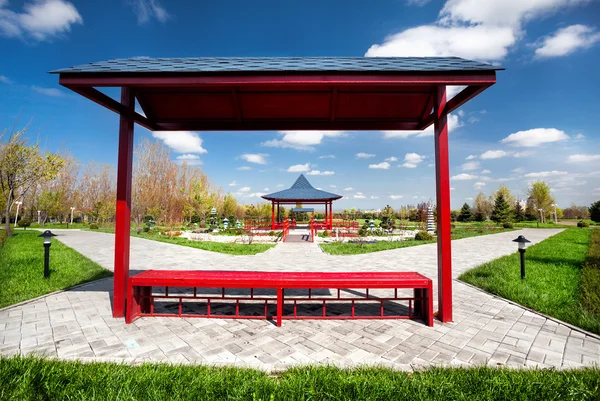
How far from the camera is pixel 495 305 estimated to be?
4766mm

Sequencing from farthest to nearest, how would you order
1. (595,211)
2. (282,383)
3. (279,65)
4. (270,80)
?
(595,211), (279,65), (270,80), (282,383)

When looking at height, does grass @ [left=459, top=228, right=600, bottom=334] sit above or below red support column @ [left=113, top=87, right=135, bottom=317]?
below

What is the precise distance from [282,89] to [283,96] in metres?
0.43

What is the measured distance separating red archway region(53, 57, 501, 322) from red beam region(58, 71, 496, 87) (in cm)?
1

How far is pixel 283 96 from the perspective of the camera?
15.3 feet

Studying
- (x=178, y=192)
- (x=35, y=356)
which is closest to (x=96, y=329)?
(x=35, y=356)

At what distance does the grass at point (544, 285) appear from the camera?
4.12 m

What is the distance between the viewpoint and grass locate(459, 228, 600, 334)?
412cm

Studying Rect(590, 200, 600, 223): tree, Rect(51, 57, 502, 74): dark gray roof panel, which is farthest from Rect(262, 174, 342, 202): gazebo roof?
Rect(590, 200, 600, 223): tree

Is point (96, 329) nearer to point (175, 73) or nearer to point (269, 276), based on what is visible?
point (269, 276)

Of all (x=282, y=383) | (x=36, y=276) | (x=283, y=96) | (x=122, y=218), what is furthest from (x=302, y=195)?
(x=282, y=383)

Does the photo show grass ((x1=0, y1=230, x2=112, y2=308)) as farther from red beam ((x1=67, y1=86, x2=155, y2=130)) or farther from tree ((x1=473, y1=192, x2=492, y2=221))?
tree ((x1=473, y1=192, x2=492, y2=221))

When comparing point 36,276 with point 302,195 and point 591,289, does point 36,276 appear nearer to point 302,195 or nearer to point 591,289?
point 591,289

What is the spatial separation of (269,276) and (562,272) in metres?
7.82
